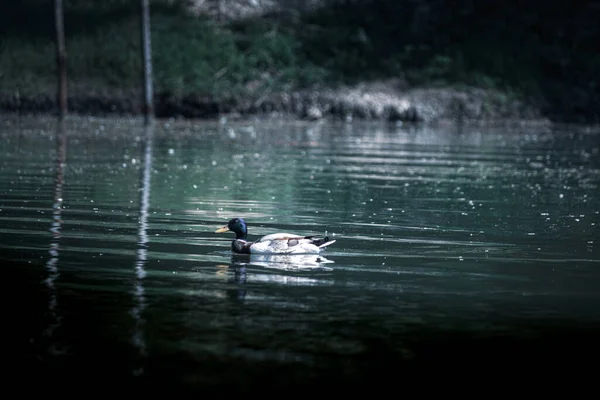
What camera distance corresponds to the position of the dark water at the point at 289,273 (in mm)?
10125

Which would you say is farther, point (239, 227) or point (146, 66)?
point (146, 66)

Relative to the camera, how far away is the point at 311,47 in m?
59.1

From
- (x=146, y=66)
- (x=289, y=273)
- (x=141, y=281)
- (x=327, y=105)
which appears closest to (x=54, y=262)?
(x=141, y=281)

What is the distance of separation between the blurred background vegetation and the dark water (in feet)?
82.7

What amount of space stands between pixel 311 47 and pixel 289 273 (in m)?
45.7

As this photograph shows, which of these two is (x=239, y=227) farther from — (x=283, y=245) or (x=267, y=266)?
(x=267, y=266)

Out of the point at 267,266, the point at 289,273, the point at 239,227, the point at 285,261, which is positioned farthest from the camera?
the point at 239,227

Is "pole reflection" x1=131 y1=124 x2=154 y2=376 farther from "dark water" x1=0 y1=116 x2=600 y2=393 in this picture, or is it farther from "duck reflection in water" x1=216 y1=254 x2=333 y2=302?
"duck reflection in water" x1=216 y1=254 x2=333 y2=302

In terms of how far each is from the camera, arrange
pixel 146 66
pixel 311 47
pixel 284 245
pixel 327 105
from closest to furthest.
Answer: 1. pixel 284 245
2. pixel 146 66
3. pixel 327 105
4. pixel 311 47

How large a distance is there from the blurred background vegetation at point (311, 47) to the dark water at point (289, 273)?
25216 millimetres

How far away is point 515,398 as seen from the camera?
9258mm

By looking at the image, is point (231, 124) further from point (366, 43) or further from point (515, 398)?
point (515, 398)

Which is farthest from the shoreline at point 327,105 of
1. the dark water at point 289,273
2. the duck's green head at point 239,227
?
the duck's green head at point 239,227

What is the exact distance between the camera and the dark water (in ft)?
33.2
